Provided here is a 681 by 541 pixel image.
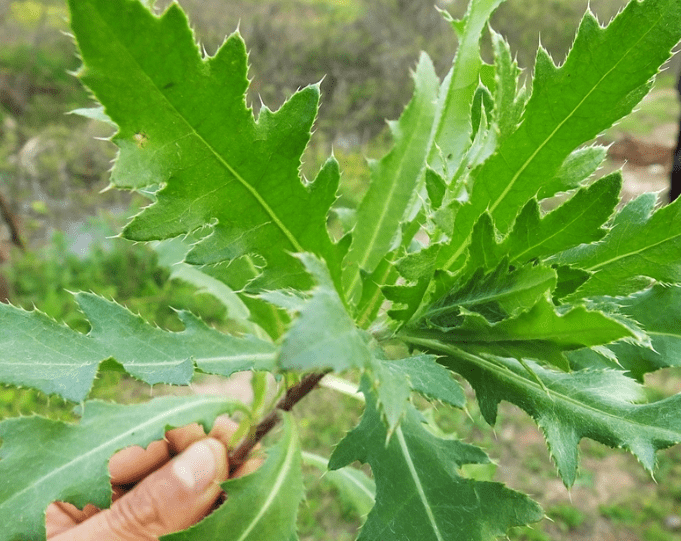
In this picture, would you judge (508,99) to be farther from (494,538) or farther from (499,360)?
(494,538)

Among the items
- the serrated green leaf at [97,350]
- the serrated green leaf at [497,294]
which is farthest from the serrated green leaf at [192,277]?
the serrated green leaf at [497,294]

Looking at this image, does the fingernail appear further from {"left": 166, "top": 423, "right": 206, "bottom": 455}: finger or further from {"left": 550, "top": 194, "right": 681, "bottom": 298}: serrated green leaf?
{"left": 550, "top": 194, "right": 681, "bottom": 298}: serrated green leaf

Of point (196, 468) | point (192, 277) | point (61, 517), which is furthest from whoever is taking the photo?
point (192, 277)

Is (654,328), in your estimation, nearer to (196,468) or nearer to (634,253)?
(634,253)

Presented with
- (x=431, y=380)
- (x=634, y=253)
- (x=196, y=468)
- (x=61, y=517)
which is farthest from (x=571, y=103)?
(x=61, y=517)

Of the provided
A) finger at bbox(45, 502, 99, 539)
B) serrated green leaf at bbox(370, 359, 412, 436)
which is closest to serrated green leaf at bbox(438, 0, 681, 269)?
serrated green leaf at bbox(370, 359, 412, 436)

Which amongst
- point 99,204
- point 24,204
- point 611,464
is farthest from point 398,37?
point 611,464
